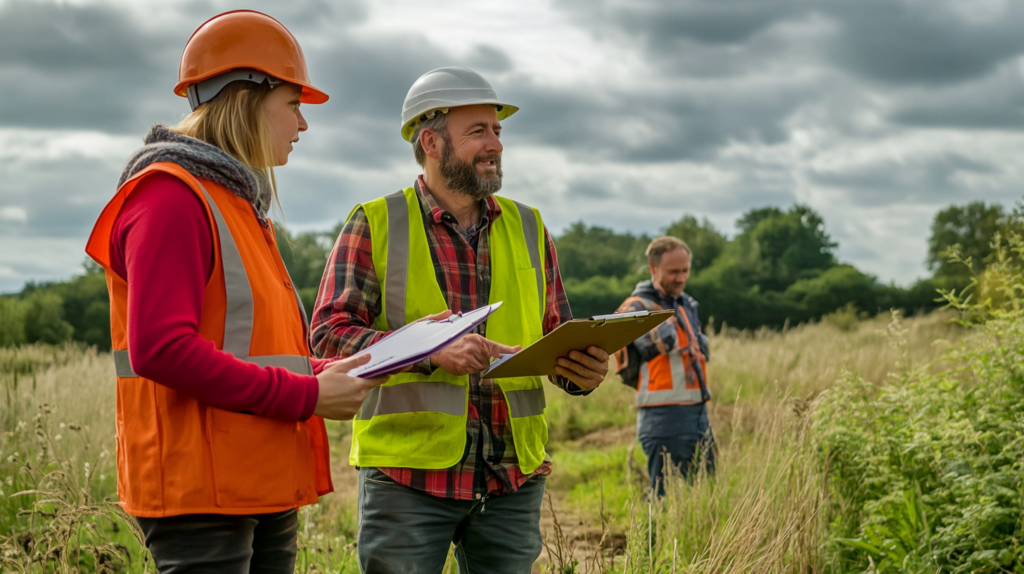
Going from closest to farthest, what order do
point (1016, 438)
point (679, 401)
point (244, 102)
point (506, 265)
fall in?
point (244, 102) < point (506, 265) < point (1016, 438) < point (679, 401)

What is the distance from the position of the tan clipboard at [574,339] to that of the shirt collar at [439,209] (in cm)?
67

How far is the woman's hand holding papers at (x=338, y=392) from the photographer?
199 cm

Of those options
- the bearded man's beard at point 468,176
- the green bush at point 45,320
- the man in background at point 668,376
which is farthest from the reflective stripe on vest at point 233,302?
the green bush at point 45,320

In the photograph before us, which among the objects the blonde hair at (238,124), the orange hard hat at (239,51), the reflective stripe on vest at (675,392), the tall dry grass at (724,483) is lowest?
the tall dry grass at (724,483)

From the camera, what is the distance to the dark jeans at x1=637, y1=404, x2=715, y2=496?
593 cm

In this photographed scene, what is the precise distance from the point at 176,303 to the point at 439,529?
4.53 ft

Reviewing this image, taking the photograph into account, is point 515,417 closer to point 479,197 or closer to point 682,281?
point 479,197

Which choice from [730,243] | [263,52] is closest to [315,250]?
[730,243]

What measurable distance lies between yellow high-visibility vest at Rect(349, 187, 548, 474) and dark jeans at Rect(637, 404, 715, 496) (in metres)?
3.05

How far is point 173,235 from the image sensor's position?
183cm

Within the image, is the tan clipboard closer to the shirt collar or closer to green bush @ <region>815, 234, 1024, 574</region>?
the shirt collar

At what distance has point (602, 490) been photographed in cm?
341

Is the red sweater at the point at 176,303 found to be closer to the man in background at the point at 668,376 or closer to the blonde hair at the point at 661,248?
the man in background at the point at 668,376

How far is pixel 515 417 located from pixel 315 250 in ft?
171
